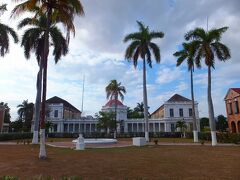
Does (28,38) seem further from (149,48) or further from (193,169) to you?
(193,169)

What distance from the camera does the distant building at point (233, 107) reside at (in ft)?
154

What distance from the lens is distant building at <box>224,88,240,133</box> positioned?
4696cm

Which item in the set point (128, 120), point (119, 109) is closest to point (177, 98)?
point (128, 120)

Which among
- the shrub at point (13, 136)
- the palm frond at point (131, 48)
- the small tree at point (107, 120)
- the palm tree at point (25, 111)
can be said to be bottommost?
the shrub at point (13, 136)

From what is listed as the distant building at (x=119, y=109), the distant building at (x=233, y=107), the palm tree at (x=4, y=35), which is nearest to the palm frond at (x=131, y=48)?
the palm tree at (x=4, y=35)

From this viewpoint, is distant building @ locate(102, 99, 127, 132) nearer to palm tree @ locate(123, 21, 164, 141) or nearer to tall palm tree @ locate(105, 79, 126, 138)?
tall palm tree @ locate(105, 79, 126, 138)

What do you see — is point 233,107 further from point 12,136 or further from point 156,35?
point 12,136

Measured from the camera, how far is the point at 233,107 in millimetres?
48562

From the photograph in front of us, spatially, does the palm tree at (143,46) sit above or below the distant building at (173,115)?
above

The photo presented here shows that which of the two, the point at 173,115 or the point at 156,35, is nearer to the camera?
the point at 156,35

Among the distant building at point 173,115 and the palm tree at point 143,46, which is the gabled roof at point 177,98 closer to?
the distant building at point 173,115

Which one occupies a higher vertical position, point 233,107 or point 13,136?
point 233,107

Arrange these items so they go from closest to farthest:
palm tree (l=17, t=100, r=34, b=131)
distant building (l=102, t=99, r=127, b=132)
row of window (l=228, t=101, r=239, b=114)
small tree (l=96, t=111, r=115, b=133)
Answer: row of window (l=228, t=101, r=239, b=114), small tree (l=96, t=111, r=115, b=133), distant building (l=102, t=99, r=127, b=132), palm tree (l=17, t=100, r=34, b=131)

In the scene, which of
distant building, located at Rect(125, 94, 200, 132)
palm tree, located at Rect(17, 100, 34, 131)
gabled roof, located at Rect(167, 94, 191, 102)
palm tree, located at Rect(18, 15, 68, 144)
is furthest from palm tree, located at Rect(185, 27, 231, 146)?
palm tree, located at Rect(17, 100, 34, 131)
